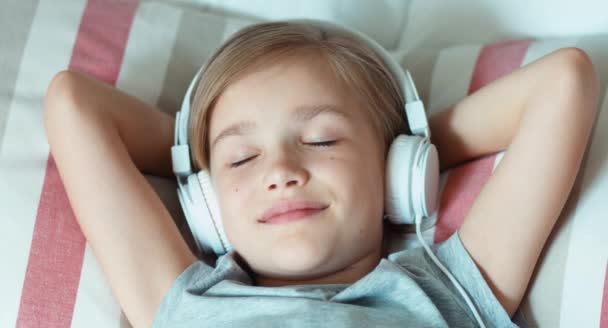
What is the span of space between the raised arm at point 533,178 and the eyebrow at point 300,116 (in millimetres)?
260

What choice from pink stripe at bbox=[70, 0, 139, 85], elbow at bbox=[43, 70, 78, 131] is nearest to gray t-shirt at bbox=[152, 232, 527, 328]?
elbow at bbox=[43, 70, 78, 131]

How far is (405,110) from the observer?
1279 mm

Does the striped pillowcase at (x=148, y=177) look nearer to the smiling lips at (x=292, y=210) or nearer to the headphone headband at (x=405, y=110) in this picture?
the headphone headband at (x=405, y=110)

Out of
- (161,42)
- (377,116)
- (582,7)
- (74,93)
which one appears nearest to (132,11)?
(161,42)

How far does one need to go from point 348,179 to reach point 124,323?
409mm

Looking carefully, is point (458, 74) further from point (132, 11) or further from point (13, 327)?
point (13, 327)

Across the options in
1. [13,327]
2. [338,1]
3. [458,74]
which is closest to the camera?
[13,327]

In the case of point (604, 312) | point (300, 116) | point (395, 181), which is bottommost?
point (604, 312)

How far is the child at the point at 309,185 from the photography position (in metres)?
1.10

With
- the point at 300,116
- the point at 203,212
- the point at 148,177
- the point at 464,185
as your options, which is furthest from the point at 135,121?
the point at 464,185

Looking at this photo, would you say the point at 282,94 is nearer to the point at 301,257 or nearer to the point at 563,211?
the point at 301,257

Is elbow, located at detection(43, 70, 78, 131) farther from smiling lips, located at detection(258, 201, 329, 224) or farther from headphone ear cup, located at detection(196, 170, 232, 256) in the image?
smiling lips, located at detection(258, 201, 329, 224)

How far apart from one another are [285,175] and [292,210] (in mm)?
54

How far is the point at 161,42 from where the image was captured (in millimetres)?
1458
